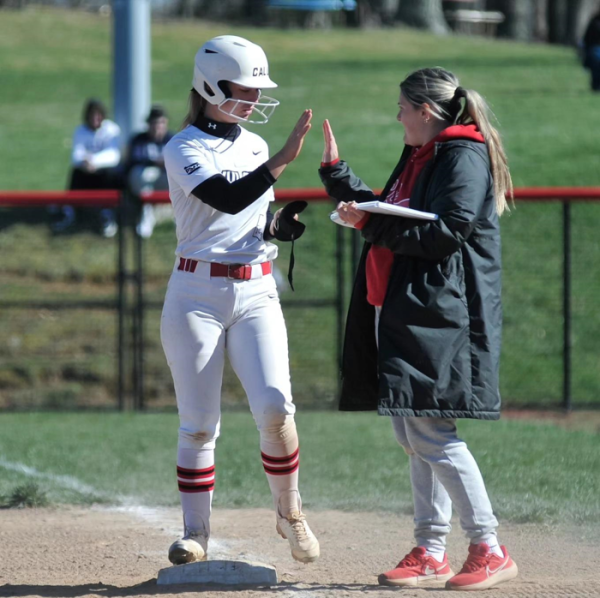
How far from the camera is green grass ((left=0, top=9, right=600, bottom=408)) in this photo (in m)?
10.6

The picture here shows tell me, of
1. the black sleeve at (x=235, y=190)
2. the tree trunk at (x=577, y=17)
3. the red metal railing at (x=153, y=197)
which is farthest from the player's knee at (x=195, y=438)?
the tree trunk at (x=577, y=17)

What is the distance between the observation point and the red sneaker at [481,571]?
13.3 feet

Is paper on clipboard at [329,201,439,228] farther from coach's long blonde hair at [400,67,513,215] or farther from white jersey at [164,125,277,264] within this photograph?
white jersey at [164,125,277,264]

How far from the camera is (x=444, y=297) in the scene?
392 centimetres

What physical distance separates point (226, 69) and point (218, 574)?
1.99 m

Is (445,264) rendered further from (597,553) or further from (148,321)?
(148,321)

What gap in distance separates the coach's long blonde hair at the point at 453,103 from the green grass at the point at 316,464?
215 centimetres

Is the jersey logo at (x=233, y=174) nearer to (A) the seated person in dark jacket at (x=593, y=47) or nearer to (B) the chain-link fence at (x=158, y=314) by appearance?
(B) the chain-link fence at (x=158, y=314)

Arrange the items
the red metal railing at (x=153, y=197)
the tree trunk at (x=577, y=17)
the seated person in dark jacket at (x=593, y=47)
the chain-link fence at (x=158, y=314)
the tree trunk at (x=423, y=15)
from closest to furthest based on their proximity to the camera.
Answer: the red metal railing at (x=153, y=197), the chain-link fence at (x=158, y=314), the seated person in dark jacket at (x=593, y=47), the tree trunk at (x=577, y=17), the tree trunk at (x=423, y=15)

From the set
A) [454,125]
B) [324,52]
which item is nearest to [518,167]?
[454,125]

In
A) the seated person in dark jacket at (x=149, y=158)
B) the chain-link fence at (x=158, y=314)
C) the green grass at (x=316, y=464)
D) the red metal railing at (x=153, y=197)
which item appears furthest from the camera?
the seated person in dark jacket at (x=149, y=158)

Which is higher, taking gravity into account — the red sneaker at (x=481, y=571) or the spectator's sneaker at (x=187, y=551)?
the red sneaker at (x=481, y=571)

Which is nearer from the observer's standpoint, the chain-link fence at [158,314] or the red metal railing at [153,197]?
the red metal railing at [153,197]

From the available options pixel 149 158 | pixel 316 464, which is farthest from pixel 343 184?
pixel 149 158
